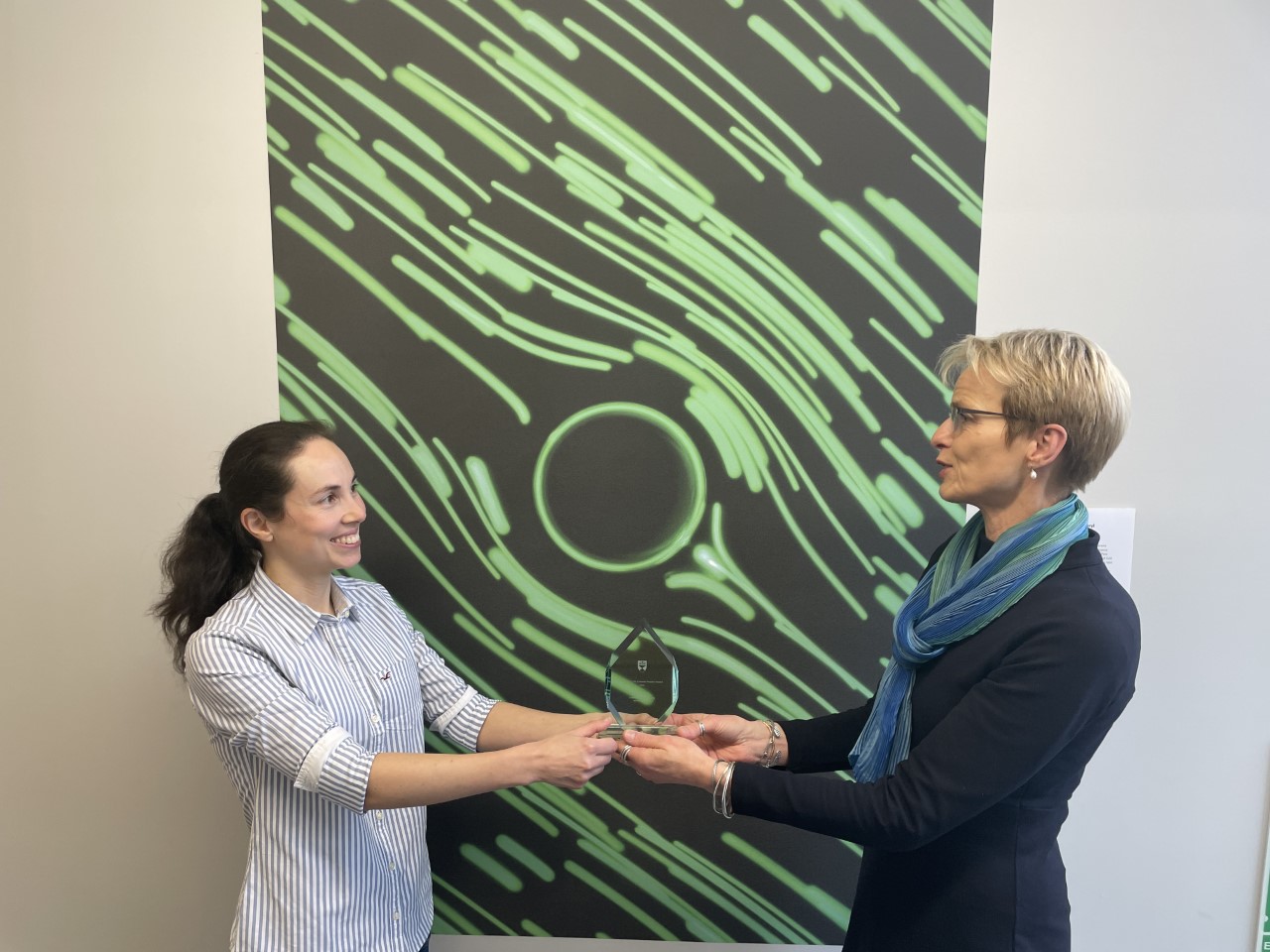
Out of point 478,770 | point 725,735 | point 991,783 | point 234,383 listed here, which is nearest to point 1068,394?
point 991,783

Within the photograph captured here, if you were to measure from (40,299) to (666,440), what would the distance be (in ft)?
5.55

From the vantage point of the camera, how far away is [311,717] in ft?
4.73

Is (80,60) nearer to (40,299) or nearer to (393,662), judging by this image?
(40,299)

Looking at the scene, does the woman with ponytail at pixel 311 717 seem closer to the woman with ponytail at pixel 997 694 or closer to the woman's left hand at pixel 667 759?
the woman's left hand at pixel 667 759

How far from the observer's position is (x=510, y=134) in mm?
2020

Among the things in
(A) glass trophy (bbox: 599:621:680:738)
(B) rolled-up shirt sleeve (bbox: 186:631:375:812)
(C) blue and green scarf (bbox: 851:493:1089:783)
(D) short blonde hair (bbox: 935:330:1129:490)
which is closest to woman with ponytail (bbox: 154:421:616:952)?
(B) rolled-up shirt sleeve (bbox: 186:631:375:812)

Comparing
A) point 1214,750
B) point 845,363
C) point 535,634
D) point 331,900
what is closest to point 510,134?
point 845,363

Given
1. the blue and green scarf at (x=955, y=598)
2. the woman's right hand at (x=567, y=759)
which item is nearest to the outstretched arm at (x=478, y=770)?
the woman's right hand at (x=567, y=759)

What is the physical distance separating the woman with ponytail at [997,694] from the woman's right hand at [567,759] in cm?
16

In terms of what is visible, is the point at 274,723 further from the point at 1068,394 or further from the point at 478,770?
the point at 1068,394

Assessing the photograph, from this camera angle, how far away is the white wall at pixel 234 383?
2016 millimetres

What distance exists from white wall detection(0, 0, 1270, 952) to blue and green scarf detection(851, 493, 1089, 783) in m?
0.81

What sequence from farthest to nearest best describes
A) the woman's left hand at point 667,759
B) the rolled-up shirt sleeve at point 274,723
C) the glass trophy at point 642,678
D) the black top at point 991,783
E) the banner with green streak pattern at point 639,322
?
the banner with green streak pattern at point 639,322, the glass trophy at point 642,678, the woman's left hand at point 667,759, the rolled-up shirt sleeve at point 274,723, the black top at point 991,783

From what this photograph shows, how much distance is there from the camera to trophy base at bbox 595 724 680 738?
1.69 metres
